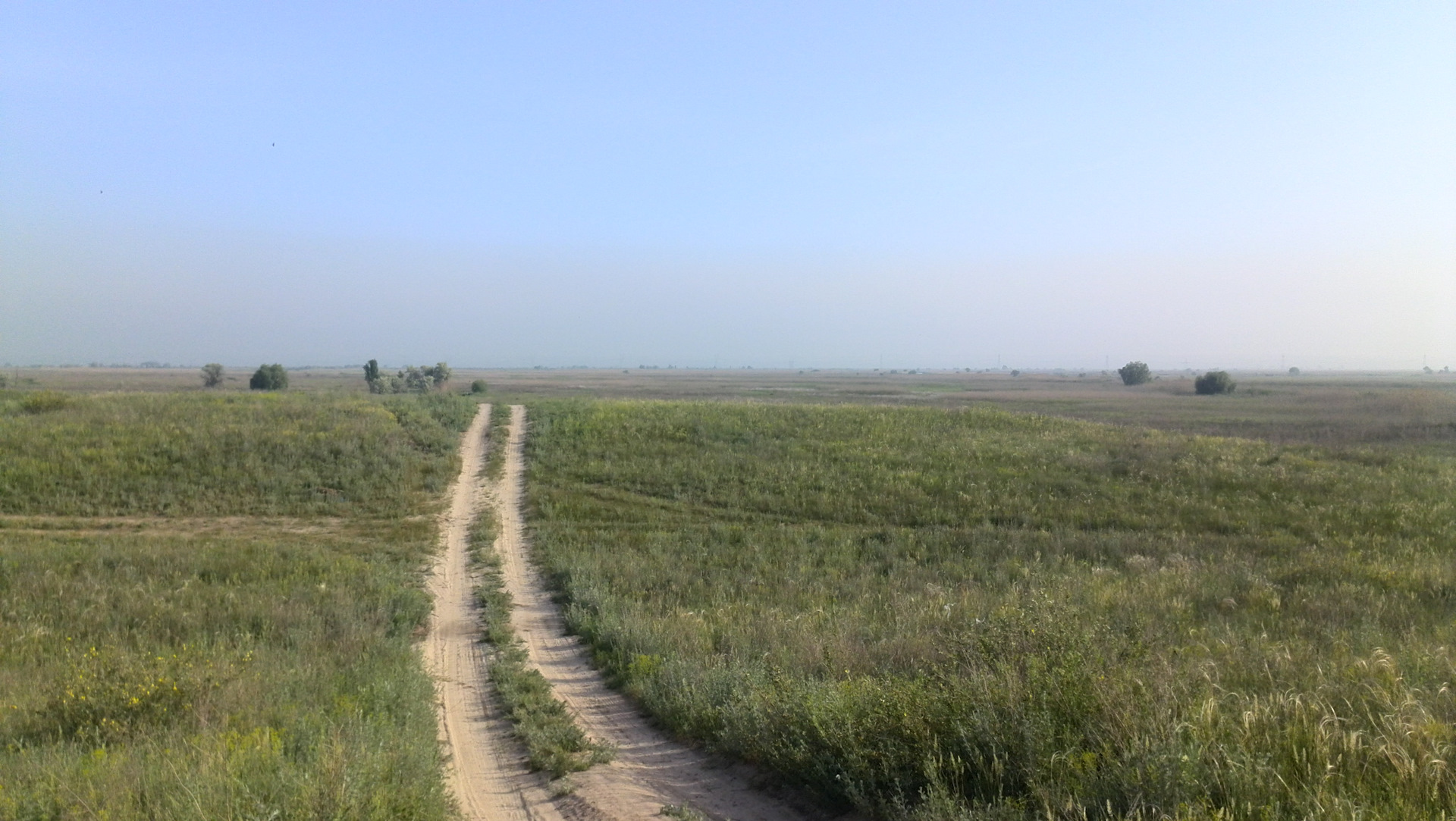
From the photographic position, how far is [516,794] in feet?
19.7

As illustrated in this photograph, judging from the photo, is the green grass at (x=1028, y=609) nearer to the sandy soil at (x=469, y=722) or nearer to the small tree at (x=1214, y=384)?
the sandy soil at (x=469, y=722)

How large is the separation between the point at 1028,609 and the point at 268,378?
70306 mm

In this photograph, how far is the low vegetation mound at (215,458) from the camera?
20.5 m

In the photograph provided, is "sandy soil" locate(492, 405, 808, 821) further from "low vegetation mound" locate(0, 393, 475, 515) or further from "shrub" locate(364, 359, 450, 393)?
"shrub" locate(364, 359, 450, 393)

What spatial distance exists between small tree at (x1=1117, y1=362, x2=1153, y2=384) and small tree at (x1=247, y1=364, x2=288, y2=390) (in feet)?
362

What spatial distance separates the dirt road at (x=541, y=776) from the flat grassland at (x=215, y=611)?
0.44 metres

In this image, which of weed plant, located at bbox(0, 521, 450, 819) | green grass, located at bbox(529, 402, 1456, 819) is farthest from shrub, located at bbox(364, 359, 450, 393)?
weed plant, located at bbox(0, 521, 450, 819)

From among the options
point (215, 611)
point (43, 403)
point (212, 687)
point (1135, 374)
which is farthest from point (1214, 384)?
point (212, 687)

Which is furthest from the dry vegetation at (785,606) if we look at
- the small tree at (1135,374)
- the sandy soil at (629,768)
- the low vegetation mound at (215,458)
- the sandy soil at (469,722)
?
the small tree at (1135,374)

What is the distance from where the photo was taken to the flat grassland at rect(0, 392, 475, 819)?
4.71m

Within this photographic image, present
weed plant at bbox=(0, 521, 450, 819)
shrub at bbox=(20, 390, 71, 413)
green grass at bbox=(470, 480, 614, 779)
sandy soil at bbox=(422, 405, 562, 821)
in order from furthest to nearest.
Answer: shrub at bbox=(20, 390, 71, 413), green grass at bbox=(470, 480, 614, 779), sandy soil at bbox=(422, 405, 562, 821), weed plant at bbox=(0, 521, 450, 819)

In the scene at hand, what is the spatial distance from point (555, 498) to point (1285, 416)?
56.4 m

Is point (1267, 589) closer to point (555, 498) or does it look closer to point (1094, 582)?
point (1094, 582)

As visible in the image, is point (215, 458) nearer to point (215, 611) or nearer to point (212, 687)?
point (215, 611)
